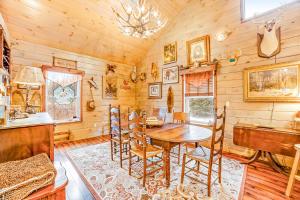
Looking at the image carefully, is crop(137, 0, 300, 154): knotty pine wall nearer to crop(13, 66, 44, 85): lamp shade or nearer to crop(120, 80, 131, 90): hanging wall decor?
crop(120, 80, 131, 90): hanging wall decor

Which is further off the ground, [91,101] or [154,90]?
[154,90]

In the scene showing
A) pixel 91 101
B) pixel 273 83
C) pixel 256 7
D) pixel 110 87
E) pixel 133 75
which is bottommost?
pixel 91 101

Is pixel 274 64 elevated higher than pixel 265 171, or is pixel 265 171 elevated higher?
pixel 274 64

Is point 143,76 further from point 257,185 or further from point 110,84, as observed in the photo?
point 257,185

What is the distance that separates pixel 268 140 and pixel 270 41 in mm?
1766

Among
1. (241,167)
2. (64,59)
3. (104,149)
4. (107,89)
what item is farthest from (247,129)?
(64,59)

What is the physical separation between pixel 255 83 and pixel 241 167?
1.60 metres

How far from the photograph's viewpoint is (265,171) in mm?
2400

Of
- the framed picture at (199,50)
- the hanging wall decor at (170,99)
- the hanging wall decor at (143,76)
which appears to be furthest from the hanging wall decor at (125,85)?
the framed picture at (199,50)

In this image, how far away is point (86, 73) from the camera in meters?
4.22

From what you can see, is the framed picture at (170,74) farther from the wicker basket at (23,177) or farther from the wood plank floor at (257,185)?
the wicker basket at (23,177)

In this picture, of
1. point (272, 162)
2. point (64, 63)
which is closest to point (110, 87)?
point (64, 63)

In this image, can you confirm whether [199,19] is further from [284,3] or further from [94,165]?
[94,165]

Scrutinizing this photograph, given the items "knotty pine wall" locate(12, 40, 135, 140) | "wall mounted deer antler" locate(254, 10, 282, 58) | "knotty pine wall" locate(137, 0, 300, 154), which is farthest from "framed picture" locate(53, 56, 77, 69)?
"wall mounted deer antler" locate(254, 10, 282, 58)
